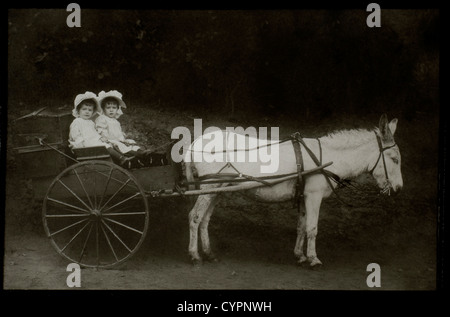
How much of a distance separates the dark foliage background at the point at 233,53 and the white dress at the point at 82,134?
0.39 metres

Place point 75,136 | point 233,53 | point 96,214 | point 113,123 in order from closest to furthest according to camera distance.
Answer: point 96,214
point 75,136
point 113,123
point 233,53

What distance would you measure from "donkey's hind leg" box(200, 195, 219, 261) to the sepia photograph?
13mm

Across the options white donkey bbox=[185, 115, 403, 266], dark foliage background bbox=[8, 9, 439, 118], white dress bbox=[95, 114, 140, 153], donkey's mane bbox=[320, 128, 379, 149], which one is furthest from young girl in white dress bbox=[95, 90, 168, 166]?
donkey's mane bbox=[320, 128, 379, 149]

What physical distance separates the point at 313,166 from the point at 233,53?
4.25 feet

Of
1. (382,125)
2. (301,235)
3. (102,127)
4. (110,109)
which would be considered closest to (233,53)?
(110,109)

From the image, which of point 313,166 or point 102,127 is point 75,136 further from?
point 313,166

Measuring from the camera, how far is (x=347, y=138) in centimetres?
479

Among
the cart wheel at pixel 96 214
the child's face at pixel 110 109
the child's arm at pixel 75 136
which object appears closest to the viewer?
the cart wheel at pixel 96 214

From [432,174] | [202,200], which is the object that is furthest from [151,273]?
[432,174]

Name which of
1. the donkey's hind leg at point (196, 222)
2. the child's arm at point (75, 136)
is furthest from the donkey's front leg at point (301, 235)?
the child's arm at point (75, 136)

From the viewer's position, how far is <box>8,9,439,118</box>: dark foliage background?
494 cm

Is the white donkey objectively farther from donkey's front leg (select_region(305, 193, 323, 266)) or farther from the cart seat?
the cart seat

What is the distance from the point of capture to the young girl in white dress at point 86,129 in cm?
463

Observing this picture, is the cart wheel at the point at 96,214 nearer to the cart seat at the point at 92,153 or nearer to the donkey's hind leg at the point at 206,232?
the cart seat at the point at 92,153
